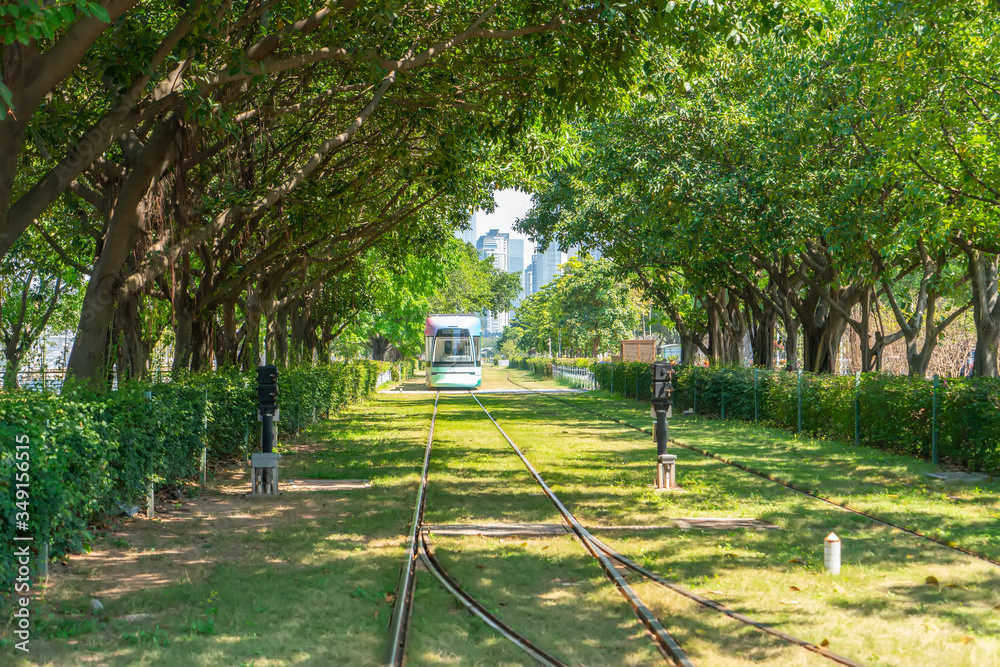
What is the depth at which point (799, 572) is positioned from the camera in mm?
7570

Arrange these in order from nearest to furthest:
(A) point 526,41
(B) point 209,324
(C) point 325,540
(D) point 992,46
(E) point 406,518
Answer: (C) point 325,540
(E) point 406,518
(A) point 526,41
(D) point 992,46
(B) point 209,324

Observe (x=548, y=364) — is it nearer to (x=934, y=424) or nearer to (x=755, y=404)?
(x=755, y=404)

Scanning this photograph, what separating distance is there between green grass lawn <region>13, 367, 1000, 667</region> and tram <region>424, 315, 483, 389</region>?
2896 centimetres

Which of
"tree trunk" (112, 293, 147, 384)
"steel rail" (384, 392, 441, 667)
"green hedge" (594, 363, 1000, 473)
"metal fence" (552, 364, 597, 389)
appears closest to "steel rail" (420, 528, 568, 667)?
"steel rail" (384, 392, 441, 667)

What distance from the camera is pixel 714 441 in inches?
761

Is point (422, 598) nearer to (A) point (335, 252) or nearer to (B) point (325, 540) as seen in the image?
(B) point (325, 540)

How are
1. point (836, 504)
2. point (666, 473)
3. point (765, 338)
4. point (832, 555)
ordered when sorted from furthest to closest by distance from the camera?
point (765, 338), point (666, 473), point (836, 504), point (832, 555)

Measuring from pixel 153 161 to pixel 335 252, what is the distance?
13314mm

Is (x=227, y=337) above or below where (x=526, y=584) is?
above

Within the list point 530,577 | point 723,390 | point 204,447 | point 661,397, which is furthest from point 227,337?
point 530,577

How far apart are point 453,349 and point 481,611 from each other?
37.4 meters

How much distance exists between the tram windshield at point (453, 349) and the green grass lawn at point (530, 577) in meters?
29.0

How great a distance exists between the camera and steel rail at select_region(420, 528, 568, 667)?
5547 millimetres

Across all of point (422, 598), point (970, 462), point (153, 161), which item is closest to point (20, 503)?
point (422, 598)
